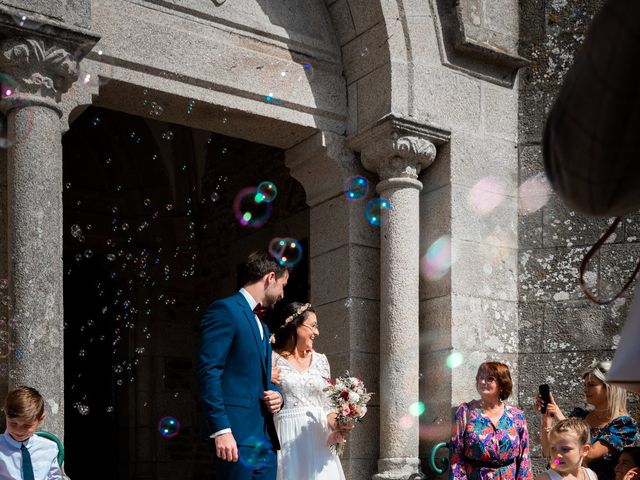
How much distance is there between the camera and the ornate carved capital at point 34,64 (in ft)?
15.9

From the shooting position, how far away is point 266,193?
795 cm

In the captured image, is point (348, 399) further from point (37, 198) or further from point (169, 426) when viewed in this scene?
point (169, 426)

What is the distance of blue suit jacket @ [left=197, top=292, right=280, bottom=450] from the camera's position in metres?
4.21

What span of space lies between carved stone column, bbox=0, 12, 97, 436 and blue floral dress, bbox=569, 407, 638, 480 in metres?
2.69

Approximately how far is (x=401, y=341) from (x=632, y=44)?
5290 millimetres

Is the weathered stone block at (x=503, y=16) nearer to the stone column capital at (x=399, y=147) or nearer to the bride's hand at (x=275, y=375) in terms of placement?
the stone column capital at (x=399, y=147)

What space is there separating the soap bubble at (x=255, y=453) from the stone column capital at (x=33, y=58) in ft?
6.42

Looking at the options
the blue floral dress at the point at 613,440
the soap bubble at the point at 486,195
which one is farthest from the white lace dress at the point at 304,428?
the soap bubble at the point at 486,195

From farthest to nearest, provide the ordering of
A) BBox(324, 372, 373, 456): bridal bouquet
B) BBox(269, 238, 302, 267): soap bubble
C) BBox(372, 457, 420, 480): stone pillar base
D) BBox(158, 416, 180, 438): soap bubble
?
1. BBox(158, 416, 180, 438): soap bubble
2. BBox(269, 238, 302, 267): soap bubble
3. BBox(372, 457, 420, 480): stone pillar base
4. BBox(324, 372, 373, 456): bridal bouquet

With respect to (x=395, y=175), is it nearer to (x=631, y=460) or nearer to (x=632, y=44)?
(x=631, y=460)

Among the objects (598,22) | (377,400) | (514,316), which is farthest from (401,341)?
(598,22)

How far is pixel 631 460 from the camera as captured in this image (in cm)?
438

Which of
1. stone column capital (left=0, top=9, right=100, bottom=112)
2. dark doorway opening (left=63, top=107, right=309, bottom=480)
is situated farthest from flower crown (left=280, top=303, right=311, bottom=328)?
dark doorway opening (left=63, top=107, right=309, bottom=480)

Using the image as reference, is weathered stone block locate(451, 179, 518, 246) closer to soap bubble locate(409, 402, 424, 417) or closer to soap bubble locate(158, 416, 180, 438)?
Result: soap bubble locate(409, 402, 424, 417)
